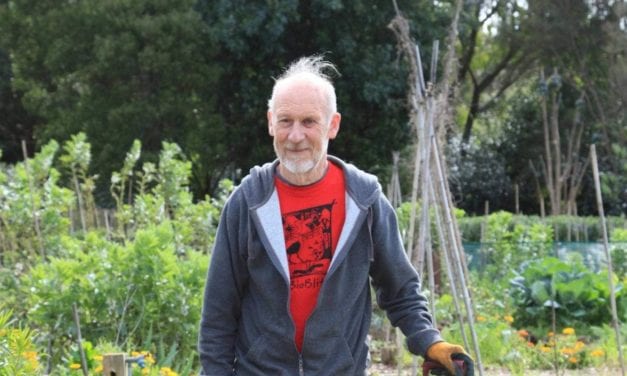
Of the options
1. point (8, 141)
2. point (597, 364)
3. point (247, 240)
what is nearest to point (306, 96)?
point (247, 240)

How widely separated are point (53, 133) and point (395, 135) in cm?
600

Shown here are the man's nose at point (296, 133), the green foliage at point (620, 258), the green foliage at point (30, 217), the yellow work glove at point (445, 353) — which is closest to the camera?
the man's nose at point (296, 133)

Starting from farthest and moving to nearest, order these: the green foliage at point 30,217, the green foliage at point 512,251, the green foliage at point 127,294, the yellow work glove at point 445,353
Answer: the green foliage at point 512,251 < the green foliage at point 30,217 < the green foliage at point 127,294 < the yellow work glove at point 445,353

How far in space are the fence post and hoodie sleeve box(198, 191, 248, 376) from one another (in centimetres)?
64

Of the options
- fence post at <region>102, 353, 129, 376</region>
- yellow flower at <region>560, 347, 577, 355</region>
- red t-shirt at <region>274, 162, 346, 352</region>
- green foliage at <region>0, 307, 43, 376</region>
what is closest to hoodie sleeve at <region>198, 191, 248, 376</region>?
red t-shirt at <region>274, 162, 346, 352</region>

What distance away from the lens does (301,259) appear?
9.80ft

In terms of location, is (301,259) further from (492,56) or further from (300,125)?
(492,56)

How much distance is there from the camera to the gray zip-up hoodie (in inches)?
117

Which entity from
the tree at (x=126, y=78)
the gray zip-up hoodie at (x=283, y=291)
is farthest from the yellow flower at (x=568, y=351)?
the tree at (x=126, y=78)

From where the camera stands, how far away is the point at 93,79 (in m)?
20.5

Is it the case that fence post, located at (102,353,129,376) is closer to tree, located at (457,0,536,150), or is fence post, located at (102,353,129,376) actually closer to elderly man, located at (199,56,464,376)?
elderly man, located at (199,56,464,376)

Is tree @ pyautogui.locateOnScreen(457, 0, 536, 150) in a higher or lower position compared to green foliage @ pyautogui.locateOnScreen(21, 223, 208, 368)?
higher

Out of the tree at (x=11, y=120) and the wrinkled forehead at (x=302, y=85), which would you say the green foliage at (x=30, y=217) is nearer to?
the wrinkled forehead at (x=302, y=85)

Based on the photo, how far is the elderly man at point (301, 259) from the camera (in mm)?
2957
